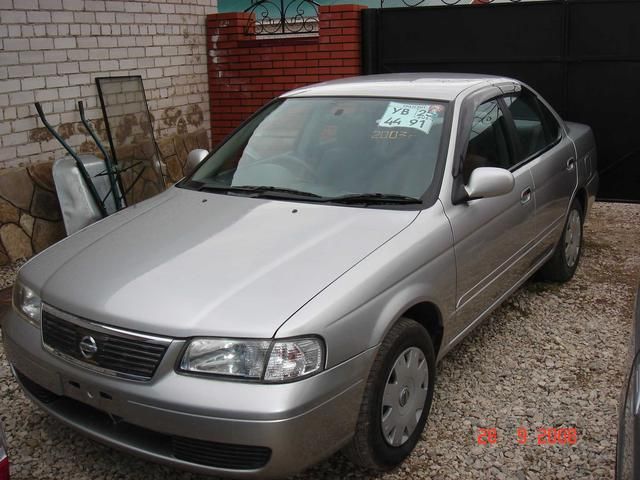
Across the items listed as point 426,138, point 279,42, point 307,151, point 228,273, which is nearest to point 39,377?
point 228,273

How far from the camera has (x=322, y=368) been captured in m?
2.57

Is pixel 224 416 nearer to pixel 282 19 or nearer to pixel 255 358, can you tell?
pixel 255 358

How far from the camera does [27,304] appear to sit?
3139mm

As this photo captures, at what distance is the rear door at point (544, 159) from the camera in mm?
4504

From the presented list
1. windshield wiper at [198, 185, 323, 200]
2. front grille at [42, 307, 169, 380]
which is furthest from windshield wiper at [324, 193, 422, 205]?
front grille at [42, 307, 169, 380]

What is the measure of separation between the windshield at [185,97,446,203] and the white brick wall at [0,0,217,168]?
8.85ft

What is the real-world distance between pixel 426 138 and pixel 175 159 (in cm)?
487

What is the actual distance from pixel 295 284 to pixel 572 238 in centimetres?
327

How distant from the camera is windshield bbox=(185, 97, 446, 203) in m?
3.54

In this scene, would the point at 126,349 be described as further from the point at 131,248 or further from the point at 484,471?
the point at 484,471

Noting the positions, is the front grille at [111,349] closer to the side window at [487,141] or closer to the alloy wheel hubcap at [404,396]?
the alloy wheel hubcap at [404,396]

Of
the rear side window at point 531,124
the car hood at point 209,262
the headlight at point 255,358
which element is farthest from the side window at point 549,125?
the headlight at point 255,358

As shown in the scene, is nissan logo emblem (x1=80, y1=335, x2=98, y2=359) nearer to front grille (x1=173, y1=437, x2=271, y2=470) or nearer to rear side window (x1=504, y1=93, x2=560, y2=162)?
front grille (x1=173, y1=437, x2=271, y2=470)

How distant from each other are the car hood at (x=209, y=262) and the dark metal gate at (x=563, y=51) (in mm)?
4930
